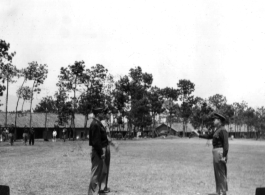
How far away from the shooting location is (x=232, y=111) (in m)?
100

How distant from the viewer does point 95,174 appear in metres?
6.75

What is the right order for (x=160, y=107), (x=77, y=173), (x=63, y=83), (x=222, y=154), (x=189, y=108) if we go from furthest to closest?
(x=189, y=108) < (x=160, y=107) < (x=63, y=83) < (x=77, y=173) < (x=222, y=154)

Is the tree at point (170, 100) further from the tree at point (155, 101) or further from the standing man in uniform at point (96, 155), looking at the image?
the standing man in uniform at point (96, 155)

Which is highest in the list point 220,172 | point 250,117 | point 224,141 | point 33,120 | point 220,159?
point 250,117

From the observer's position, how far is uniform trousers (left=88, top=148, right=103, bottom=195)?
673 centimetres

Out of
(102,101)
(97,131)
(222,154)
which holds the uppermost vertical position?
(102,101)

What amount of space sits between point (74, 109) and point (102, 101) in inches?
195

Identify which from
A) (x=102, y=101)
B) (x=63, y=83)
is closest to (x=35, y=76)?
(x=63, y=83)

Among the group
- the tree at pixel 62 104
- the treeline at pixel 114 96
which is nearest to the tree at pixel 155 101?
the treeline at pixel 114 96

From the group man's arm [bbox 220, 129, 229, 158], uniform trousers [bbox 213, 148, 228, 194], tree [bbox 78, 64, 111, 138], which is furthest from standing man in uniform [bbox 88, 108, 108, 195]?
tree [bbox 78, 64, 111, 138]

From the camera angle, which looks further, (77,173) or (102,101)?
(102,101)

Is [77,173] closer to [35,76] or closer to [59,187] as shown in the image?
[59,187]

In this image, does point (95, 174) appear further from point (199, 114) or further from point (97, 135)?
point (199, 114)

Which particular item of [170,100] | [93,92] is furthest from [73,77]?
[170,100]
